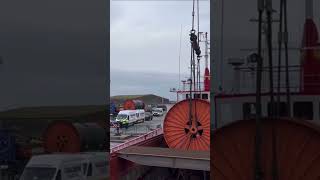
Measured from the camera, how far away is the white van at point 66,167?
4.41 ft

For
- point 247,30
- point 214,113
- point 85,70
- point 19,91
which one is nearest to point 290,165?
point 214,113

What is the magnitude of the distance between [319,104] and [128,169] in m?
5.18

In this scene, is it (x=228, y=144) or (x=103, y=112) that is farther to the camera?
(x=103, y=112)

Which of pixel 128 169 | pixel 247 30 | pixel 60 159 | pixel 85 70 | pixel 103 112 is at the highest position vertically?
pixel 247 30

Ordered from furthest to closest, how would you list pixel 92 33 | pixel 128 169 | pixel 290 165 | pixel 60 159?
pixel 128 169, pixel 92 33, pixel 60 159, pixel 290 165

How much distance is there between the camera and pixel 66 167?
4.63ft

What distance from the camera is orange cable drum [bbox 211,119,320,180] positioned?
1.24m

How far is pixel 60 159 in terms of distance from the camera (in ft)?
4.54

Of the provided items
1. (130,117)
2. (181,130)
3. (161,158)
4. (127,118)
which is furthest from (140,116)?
(161,158)

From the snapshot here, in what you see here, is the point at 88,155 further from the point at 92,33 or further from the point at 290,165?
the point at 290,165

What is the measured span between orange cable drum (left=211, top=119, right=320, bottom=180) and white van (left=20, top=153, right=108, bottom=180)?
0.42 metres

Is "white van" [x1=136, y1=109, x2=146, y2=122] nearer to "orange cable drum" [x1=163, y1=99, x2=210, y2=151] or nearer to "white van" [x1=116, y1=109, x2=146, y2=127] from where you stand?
"white van" [x1=116, y1=109, x2=146, y2=127]

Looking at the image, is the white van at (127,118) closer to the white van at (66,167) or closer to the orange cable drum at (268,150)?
the white van at (66,167)

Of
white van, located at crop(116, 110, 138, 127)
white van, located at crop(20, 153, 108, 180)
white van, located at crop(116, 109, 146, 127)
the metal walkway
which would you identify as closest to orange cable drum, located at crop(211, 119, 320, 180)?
white van, located at crop(20, 153, 108, 180)
